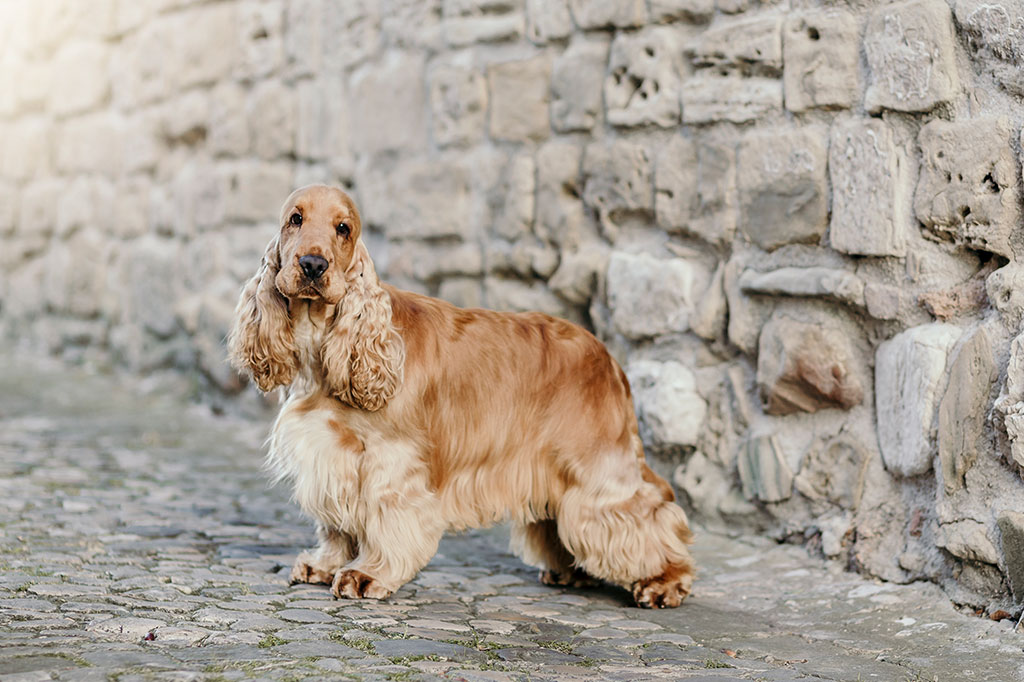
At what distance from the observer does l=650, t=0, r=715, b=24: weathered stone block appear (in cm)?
444

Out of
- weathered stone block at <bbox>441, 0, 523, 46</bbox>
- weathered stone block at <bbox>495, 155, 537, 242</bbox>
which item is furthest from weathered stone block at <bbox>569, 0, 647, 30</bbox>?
weathered stone block at <bbox>495, 155, 537, 242</bbox>

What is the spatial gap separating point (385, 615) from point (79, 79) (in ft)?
22.7

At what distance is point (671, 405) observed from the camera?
4.55 meters

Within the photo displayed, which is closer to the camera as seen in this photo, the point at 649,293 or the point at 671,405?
the point at 671,405

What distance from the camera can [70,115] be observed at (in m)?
9.13

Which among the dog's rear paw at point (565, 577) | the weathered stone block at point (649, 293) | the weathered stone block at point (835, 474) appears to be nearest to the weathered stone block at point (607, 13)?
the weathered stone block at point (649, 293)

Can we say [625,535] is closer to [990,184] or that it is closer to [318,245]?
[318,245]

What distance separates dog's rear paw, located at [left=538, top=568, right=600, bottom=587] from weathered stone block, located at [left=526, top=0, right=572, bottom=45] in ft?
7.65

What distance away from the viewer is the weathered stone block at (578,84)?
16.0 ft

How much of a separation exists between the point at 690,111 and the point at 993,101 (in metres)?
1.21

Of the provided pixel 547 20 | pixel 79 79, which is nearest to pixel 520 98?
pixel 547 20

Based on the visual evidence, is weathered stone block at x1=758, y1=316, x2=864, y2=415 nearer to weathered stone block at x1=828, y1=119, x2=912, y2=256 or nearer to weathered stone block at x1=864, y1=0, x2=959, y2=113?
weathered stone block at x1=828, y1=119, x2=912, y2=256

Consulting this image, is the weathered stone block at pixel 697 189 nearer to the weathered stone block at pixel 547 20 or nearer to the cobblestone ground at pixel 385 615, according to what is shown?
the weathered stone block at pixel 547 20

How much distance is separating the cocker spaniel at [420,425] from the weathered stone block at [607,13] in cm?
148
